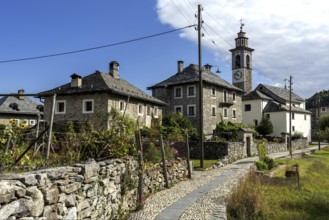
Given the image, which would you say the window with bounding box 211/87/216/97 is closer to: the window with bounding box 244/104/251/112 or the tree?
the tree

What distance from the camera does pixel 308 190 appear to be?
46.0ft

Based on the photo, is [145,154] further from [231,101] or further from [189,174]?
[231,101]

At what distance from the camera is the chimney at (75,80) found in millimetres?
32125

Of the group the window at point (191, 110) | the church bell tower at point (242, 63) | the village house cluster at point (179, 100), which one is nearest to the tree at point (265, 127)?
the village house cluster at point (179, 100)

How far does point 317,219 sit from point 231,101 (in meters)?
36.2

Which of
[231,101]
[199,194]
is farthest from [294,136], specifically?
[199,194]

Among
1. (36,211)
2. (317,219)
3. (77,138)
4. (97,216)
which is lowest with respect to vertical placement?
(317,219)

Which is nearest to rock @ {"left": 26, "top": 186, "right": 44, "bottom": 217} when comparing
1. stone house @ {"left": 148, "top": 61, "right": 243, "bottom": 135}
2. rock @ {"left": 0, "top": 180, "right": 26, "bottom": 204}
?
rock @ {"left": 0, "top": 180, "right": 26, "bottom": 204}

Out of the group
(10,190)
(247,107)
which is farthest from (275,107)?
(10,190)

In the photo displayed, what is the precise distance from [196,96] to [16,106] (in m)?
21.3

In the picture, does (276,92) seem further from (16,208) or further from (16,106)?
(16,208)

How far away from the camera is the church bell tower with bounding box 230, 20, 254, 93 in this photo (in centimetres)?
5894

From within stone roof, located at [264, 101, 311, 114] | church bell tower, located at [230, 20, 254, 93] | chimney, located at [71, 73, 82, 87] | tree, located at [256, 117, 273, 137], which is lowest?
tree, located at [256, 117, 273, 137]

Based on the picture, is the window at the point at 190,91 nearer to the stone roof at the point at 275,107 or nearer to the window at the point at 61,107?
the window at the point at 61,107
